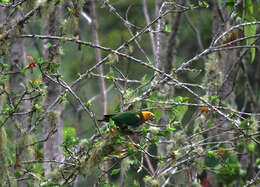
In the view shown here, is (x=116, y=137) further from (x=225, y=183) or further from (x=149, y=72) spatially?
(x=225, y=183)

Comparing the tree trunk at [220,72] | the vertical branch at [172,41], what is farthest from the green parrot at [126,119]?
the vertical branch at [172,41]

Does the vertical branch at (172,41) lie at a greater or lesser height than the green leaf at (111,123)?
greater

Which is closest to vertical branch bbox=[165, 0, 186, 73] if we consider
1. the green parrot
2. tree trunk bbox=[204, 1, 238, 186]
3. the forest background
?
tree trunk bbox=[204, 1, 238, 186]

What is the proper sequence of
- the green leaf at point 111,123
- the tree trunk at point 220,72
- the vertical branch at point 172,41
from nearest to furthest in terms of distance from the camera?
the green leaf at point 111,123
the tree trunk at point 220,72
the vertical branch at point 172,41

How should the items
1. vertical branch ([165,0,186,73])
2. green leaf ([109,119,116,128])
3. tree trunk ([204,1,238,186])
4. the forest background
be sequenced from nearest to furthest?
green leaf ([109,119,116,128]) → the forest background → tree trunk ([204,1,238,186]) → vertical branch ([165,0,186,73])

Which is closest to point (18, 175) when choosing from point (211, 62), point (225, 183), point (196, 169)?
point (196, 169)

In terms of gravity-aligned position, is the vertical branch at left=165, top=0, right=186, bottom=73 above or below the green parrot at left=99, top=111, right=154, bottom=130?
above

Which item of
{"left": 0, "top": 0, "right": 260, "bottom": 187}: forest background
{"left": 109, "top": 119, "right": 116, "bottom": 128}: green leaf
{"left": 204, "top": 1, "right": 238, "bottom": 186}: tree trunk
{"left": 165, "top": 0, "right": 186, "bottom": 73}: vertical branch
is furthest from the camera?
{"left": 165, "top": 0, "right": 186, "bottom": 73}: vertical branch

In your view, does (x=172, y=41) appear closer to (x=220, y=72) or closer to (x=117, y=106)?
(x=220, y=72)

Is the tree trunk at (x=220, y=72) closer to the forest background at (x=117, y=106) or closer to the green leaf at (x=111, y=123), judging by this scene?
the forest background at (x=117, y=106)

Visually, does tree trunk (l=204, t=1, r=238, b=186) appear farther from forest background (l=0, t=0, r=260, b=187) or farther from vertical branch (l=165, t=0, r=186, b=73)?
vertical branch (l=165, t=0, r=186, b=73)

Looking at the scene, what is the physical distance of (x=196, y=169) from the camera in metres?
3.34

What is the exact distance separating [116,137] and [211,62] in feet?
7.21

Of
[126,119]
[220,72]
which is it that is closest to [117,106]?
[126,119]
